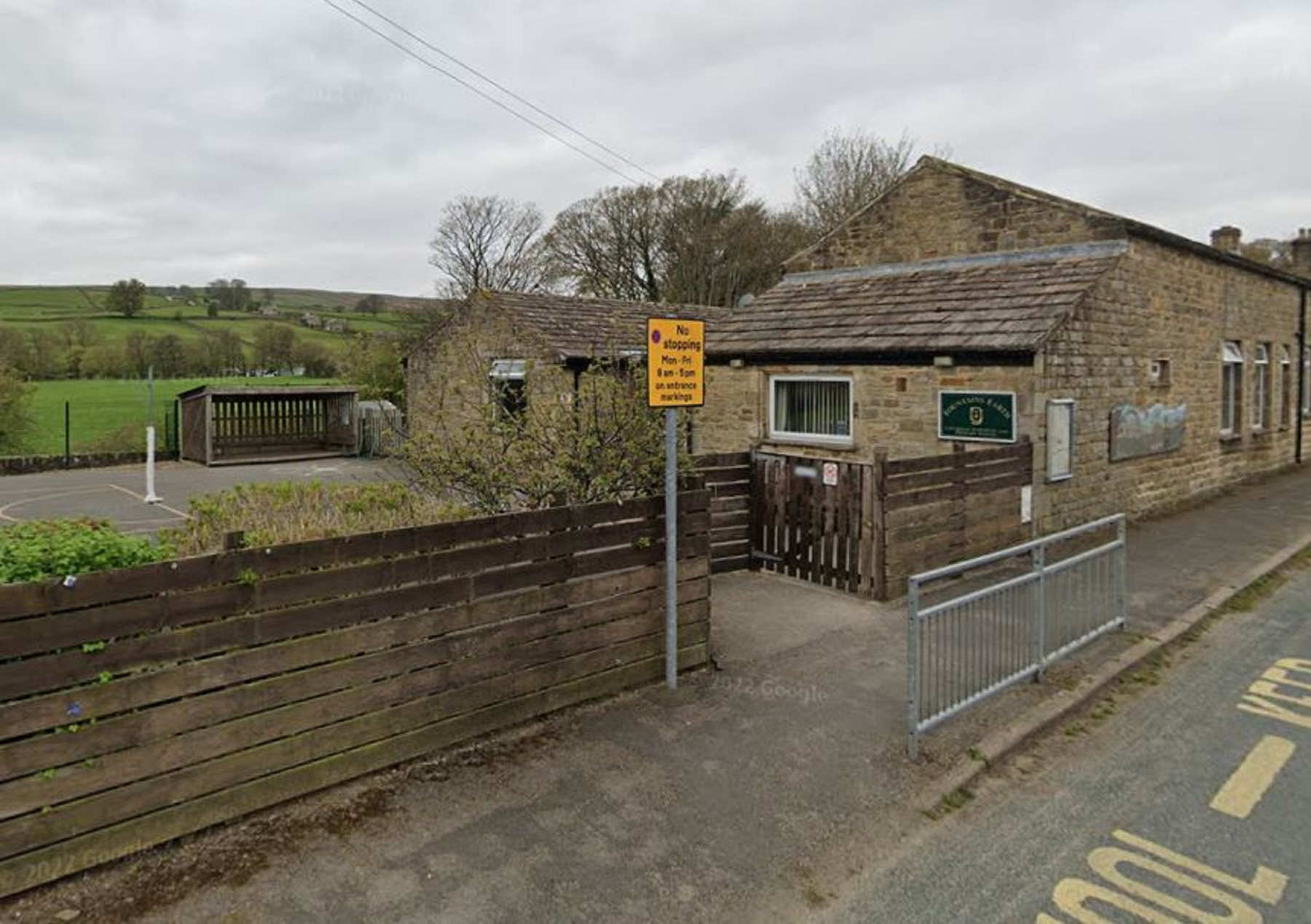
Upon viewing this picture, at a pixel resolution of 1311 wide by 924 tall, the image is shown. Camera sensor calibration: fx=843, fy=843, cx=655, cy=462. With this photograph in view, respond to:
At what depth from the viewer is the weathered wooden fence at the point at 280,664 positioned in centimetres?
344

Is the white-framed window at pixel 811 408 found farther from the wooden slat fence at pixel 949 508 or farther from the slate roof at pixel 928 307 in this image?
the wooden slat fence at pixel 949 508

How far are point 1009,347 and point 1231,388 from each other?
31.9 ft

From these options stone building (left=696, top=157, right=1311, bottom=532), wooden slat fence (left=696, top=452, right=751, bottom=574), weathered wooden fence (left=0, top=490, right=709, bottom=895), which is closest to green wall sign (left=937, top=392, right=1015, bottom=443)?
stone building (left=696, top=157, right=1311, bottom=532)

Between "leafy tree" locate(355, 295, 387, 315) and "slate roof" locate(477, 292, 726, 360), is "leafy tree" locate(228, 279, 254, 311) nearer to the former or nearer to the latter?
"leafy tree" locate(355, 295, 387, 315)

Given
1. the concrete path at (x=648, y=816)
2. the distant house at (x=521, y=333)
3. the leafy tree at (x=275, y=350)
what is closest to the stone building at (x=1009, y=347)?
the distant house at (x=521, y=333)

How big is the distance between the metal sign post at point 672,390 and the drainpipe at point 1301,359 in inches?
820

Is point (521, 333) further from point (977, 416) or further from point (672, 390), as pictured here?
point (672, 390)

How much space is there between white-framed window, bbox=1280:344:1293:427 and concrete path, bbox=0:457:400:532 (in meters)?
19.7

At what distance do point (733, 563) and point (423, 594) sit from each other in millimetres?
5192

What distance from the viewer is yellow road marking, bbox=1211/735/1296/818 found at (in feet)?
14.7

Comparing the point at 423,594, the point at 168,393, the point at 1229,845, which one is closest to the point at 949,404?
the point at 1229,845

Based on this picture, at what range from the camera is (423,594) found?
457cm

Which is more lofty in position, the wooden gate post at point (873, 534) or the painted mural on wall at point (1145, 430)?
the painted mural on wall at point (1145, 430)

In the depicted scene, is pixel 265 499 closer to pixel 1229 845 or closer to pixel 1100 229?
pixel 1229 845
